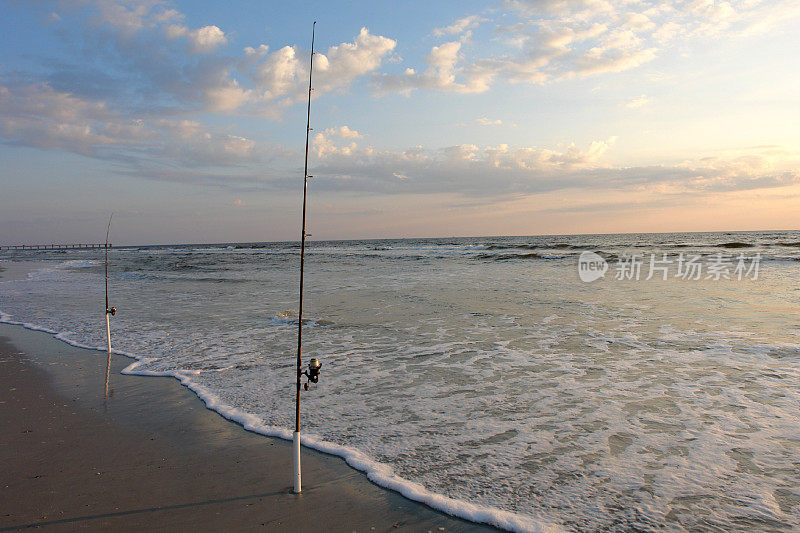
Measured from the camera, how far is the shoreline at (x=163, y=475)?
2984 millimetres

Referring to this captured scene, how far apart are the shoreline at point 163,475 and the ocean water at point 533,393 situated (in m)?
0.27

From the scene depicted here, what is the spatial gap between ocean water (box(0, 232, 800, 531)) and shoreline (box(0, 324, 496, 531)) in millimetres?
266

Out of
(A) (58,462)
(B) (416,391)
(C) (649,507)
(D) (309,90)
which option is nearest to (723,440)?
(C) (649,507)

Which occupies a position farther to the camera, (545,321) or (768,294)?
(768,294)

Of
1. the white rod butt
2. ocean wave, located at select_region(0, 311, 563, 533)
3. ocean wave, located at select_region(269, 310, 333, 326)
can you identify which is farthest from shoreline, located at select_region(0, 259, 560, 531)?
ocean wave, located at select_region(269, 310, 333, 326)

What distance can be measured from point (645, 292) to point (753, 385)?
9.47 metres

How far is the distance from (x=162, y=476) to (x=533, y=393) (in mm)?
3933

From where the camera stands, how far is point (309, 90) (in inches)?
199

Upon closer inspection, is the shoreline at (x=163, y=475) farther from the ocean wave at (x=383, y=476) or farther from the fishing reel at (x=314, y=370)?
the fishing reel at (x=314, y=370)

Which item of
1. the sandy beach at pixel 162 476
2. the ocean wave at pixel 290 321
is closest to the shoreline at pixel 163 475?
the sandy beach at pixel 162 476

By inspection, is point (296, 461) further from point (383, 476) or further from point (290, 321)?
point (290, 321)

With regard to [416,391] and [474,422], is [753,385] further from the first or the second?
[416,391]

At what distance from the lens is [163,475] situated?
355 cm

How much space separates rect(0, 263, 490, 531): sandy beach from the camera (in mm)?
2969
